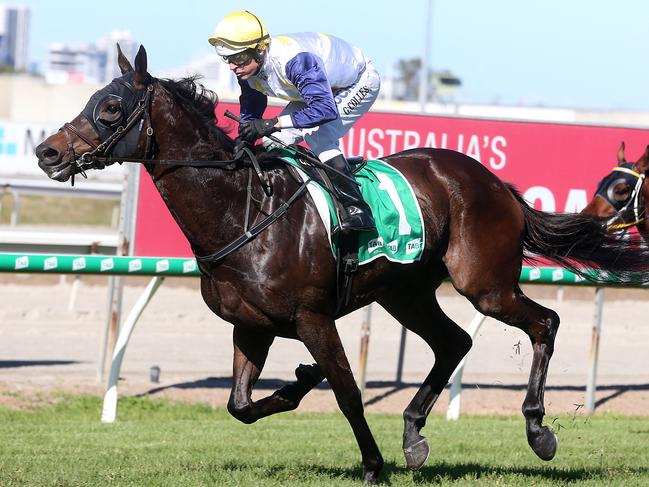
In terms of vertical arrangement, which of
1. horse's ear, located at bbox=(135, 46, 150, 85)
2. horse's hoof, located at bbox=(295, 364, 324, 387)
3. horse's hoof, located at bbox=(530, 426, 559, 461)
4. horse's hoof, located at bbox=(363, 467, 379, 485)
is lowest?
horse's hoof, located at bbox=(363, 467, 379, 485)

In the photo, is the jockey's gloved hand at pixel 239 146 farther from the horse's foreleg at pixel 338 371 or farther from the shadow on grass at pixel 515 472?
the shadow on grass at pixel 515 472

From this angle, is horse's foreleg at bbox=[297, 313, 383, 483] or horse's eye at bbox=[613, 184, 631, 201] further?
horse's eye at bbox=[613, 184, 631, 201]

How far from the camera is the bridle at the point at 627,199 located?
693cm

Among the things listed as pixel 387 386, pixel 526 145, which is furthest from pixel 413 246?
pixel 387 386

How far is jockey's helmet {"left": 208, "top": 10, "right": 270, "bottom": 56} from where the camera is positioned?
16.3 ft

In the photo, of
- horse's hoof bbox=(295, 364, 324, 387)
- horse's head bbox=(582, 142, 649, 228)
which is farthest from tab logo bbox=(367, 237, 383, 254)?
horse's head bbox=(582, 142, 649, 228)

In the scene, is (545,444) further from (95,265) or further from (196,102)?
(95,265)

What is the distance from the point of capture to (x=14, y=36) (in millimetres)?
119375

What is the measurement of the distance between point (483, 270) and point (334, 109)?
Answer: 1.24 metres

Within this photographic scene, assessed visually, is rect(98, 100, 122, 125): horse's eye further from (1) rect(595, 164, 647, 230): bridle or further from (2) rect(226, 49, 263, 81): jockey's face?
(1) rect(595, 164, 647, 230): bridle

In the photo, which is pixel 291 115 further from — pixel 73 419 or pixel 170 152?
pixel 73 419

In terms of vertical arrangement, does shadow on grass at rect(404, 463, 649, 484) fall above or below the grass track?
above

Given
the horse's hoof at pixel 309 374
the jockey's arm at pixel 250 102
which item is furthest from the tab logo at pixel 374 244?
the jockey's arm at pixel 250 102

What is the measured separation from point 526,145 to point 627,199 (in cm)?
225
